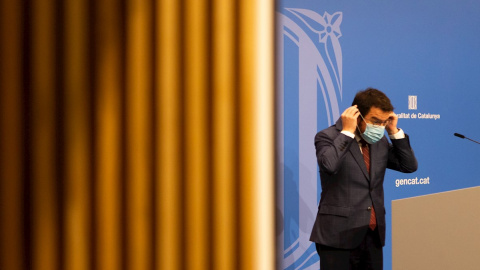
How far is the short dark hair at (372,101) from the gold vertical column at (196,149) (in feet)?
5.55

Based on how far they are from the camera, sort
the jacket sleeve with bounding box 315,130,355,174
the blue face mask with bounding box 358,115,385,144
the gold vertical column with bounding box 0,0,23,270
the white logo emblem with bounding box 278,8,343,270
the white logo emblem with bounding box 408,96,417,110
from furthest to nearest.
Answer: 1. the white logo emblem with bounding box 408,96,417,110
2. the white logo emblem with bounding box 278,8,343,270
3. the blue face mask with bounding box 358,115,385,144
4. the jacket sleeve with bounding box 315,130,355,174
5. the gold vertical column with bounding box 0,0,23,270

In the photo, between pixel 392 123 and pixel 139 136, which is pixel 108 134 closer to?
pixel 139 136

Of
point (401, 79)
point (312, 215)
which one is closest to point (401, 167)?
point (312, 215)

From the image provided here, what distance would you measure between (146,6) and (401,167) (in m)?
1.94

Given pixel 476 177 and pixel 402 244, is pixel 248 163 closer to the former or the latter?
pixel 402 244

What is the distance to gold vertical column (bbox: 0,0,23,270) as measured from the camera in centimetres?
100

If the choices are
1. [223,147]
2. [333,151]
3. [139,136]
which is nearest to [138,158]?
[139,136]

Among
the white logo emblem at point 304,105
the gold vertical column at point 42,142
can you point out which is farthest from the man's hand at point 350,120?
the gold vertical column at point 42,142

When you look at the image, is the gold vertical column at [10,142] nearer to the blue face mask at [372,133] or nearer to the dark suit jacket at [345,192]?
the dark suit jacket at [345,192]

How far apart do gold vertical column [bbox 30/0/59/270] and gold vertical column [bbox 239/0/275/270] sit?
1.28 feet

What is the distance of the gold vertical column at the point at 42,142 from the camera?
3.30 ft

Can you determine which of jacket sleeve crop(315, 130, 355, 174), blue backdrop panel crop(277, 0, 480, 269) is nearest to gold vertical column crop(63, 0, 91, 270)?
jacket sleeve crop(315, 130, 355, 174)

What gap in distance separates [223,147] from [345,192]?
1510 mm

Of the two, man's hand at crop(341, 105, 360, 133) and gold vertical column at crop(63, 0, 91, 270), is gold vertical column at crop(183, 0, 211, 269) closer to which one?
gold vertical column at crop(63, 0, 91, 270)
